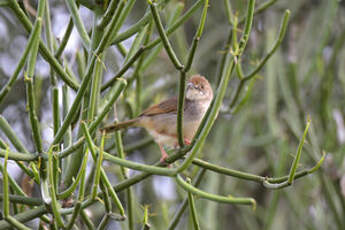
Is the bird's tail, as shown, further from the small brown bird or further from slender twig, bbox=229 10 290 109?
slender twig, bbox=229 10 290 109

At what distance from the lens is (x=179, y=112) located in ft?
7.73

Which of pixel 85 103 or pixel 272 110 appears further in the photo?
pixel 272 110

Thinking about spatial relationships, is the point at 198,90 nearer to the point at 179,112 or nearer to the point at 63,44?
the point at 63,44

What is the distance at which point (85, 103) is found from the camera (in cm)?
269

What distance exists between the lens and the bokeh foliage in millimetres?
2311

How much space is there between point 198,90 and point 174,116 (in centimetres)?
29

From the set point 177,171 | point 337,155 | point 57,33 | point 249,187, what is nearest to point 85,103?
point 177,171

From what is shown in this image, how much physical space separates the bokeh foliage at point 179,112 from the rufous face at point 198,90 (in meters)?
0.17

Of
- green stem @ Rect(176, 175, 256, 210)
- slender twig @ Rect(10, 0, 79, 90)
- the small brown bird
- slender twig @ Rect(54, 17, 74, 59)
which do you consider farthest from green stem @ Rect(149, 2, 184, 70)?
the small brown bird

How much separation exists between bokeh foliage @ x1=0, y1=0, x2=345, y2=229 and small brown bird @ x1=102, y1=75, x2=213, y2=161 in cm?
13

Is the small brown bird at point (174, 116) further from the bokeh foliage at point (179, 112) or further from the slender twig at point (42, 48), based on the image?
the slender twig at point (42, 48)

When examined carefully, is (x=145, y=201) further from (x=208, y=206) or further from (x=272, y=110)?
(x=272, y=110)

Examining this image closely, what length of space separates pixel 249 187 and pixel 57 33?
3451 mm

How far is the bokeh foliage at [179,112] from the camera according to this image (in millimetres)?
2311
